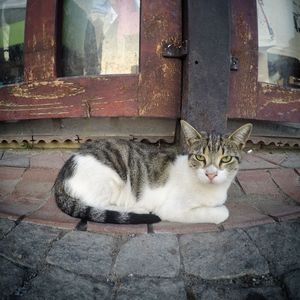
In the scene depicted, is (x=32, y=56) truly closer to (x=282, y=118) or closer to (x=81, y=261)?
(x=81, y=261)

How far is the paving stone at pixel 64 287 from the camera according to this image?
1605 mm

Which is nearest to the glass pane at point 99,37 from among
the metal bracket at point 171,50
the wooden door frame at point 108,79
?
the wooden door frame at point 108,79

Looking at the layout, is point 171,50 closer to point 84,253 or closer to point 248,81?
point 248,81

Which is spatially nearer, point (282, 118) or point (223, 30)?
point (223, 30)

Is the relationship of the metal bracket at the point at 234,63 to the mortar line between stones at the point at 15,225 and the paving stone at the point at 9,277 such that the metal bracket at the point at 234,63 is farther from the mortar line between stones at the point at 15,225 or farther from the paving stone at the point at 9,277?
the paving stone at the point at 9,277

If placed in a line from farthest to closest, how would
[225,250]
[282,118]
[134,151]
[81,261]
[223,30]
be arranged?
1. [282,118]
2. [223,30]
3. [134,151]
4. [225,250]
5. [81,261]

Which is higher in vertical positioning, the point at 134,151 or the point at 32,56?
the point at 32,56

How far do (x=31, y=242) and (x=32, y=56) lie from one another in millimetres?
2141

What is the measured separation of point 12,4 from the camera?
147 inches

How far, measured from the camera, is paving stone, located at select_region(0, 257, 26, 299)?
63.5 inches

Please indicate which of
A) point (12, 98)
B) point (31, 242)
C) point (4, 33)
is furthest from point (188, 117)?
point (4, 33)

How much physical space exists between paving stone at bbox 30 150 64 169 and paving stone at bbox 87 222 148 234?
117cm

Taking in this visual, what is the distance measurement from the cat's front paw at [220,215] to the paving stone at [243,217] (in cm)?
3

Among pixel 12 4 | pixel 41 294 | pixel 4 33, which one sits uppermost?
pixel 12 4
